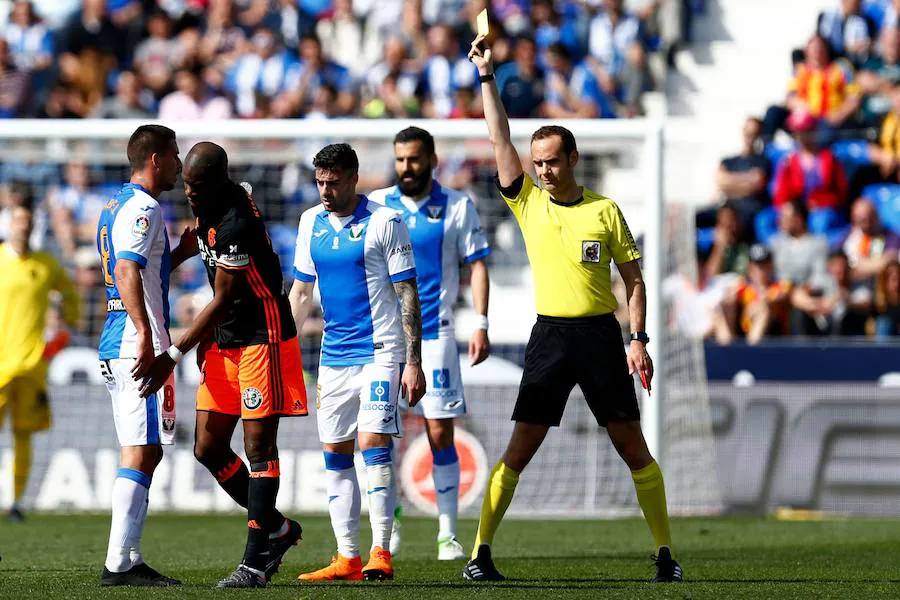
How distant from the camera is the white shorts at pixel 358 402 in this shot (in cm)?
850

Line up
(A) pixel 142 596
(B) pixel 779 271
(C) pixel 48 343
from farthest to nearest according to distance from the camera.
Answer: (B) pixel 779 271
(C) pixel 48 343
(A) pixel 142 596

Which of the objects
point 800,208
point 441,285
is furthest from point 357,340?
point 800,208

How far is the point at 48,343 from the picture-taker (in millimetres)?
13711

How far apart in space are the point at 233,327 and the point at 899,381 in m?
8.07

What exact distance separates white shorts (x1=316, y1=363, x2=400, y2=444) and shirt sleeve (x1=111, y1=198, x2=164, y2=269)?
1.29 m

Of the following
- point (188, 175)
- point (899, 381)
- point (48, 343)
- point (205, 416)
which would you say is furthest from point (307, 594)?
point (899, 381)

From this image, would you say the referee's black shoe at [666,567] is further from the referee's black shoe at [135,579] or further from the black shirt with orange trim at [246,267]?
the referee's black shoe at [135,579]

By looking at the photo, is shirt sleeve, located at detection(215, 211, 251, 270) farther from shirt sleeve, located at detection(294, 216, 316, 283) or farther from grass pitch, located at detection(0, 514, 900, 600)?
grass pitch, located at detection(0, 514, 900, 600)

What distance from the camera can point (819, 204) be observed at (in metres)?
17.5

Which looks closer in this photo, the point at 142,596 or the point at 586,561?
the point at 142,596

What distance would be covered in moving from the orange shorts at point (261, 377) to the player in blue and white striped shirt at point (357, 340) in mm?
475

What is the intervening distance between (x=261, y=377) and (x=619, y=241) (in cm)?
202

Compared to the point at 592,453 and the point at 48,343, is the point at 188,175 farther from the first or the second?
the point at 592,453

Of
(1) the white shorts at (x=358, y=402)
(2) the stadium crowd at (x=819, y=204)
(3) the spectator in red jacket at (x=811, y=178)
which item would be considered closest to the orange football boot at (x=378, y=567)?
(1) the white shorts at (x=358, y=402)
